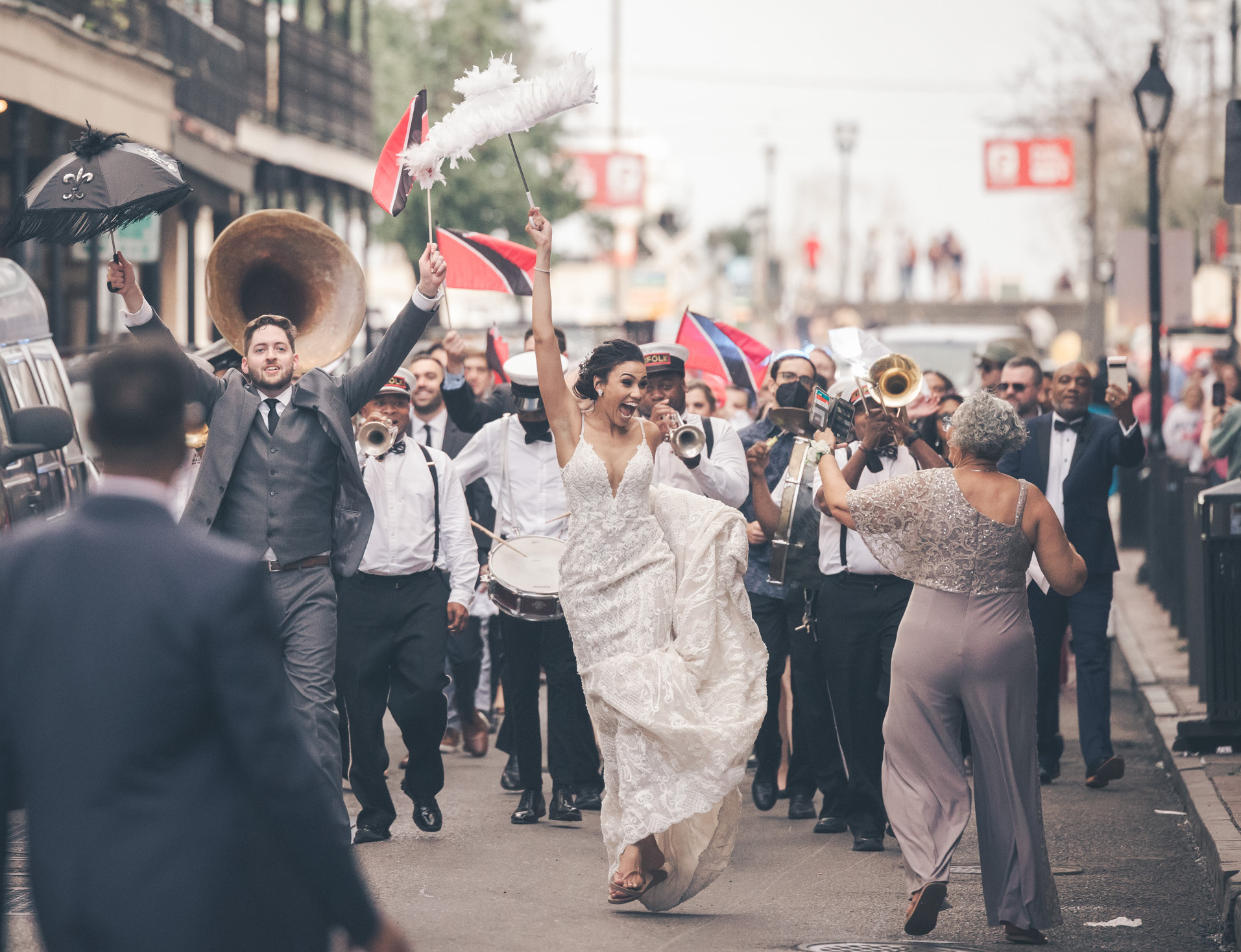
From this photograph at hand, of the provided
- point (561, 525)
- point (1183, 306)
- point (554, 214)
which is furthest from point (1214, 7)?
point (561, 525)

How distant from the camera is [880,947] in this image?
6121 millimetres

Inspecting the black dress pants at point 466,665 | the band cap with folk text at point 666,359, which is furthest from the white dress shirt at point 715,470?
the black dress pants at point 466,665

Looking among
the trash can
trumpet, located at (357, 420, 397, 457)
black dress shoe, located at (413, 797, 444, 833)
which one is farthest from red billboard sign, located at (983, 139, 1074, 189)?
black dress shoe, located at (413, 797, 444, 833)

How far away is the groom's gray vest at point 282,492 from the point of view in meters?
6.56

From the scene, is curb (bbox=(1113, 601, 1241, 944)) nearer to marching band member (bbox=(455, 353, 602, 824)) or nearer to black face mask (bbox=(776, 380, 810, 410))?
black face mask (bbox=(776, 380, 810, 410))

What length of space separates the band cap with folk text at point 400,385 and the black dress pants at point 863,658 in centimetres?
226

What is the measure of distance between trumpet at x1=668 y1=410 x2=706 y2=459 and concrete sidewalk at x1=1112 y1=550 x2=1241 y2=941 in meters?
2.57

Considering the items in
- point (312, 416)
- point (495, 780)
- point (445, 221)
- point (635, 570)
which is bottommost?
point (495, 780)

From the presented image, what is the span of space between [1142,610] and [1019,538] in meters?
10.4

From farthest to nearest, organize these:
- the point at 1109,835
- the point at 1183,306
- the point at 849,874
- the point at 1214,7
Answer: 1. the point at 1214,7
2. the point at 1183,306
3. the point at 1109,835
4. the point at 849,874

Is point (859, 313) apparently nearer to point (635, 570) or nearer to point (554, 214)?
point (554, 214)

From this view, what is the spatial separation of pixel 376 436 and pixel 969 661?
9.90 feet

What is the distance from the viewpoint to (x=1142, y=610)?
16125 mm

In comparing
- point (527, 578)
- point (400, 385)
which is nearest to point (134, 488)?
point (527, 578)
